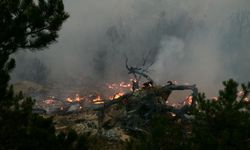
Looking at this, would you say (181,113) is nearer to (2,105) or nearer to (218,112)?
(218,112)

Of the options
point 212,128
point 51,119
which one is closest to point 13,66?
point 51,119

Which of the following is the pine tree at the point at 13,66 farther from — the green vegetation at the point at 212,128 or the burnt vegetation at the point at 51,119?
the green vegetation at the point at 212,128

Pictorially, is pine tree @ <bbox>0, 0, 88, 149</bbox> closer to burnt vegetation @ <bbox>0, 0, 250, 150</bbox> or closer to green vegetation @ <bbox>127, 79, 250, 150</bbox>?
burnt vegetation @ <bbox>0, 0, 250, 150</bbox>

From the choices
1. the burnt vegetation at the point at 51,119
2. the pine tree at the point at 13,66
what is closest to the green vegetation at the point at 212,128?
the burnt vegetation at the point at 51,119

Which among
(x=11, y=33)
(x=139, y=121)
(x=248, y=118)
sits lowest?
(x=248, y=118)

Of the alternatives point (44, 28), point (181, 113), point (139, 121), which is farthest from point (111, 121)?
point (44, 28)

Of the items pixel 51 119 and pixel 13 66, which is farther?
pixel 13 66

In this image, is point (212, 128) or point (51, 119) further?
point (212, 128)

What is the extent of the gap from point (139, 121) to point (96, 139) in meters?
3.21

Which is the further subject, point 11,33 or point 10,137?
point 11,33

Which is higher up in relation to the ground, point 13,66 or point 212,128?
point 13,66

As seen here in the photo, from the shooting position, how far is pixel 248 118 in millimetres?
17625

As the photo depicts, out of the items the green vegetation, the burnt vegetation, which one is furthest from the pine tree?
the green vegetation

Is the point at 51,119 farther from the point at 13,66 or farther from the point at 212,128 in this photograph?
the point at 212,128
